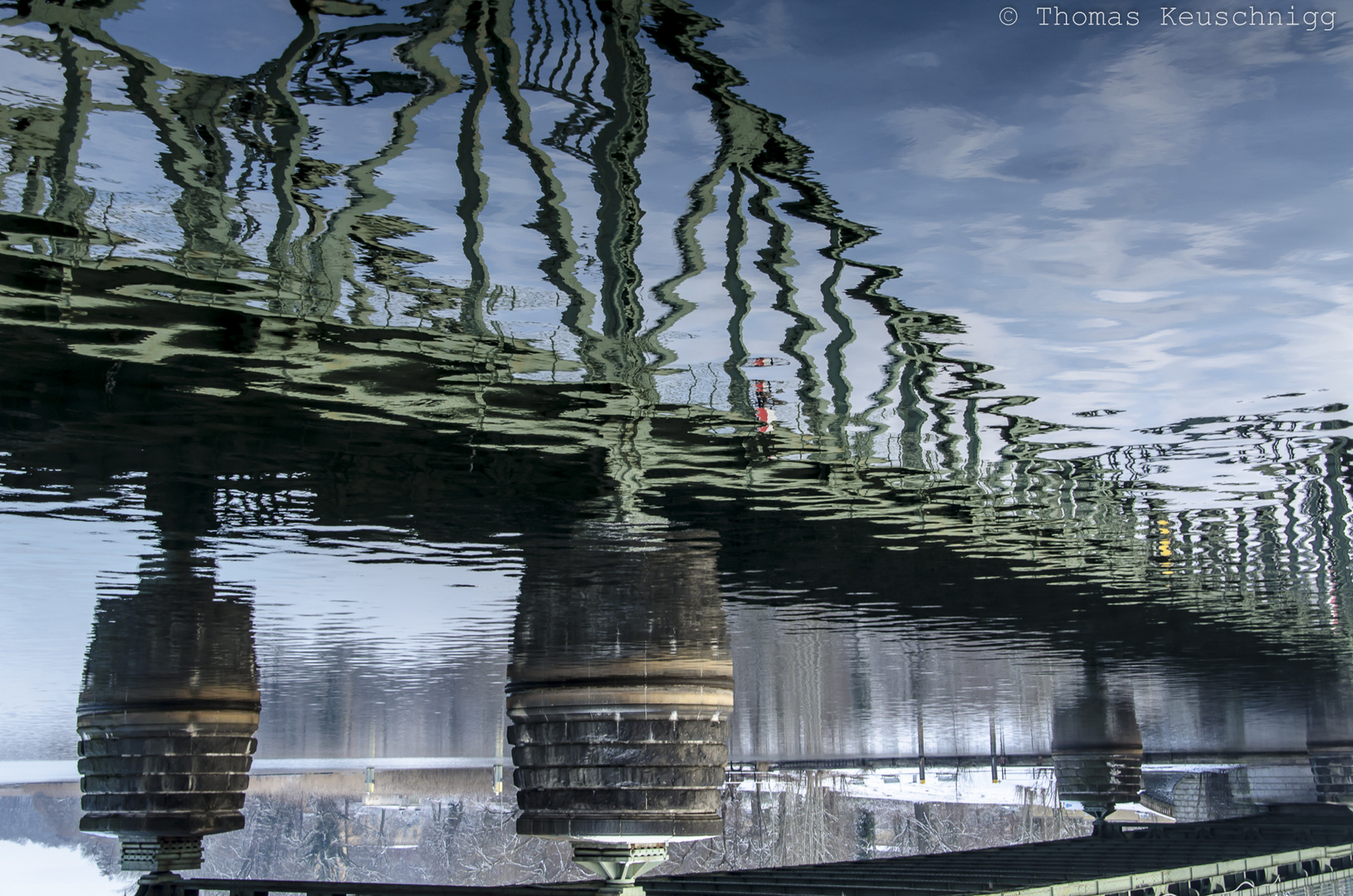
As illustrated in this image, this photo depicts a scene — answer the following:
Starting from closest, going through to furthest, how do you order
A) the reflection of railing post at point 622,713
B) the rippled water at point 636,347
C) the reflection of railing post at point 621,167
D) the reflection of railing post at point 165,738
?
the reflection of railing post at point 621,167 → the rippled water at point 636,347 → the reflection of railing post at point 622,713 → the reflection of railing post at point 165,738

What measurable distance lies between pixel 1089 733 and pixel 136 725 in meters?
29.8

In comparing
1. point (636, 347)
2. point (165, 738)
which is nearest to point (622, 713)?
point (636, 347)

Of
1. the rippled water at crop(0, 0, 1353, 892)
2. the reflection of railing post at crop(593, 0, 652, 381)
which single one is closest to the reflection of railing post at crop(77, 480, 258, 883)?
the rippled water at crop(0, 0, 1353, 892)

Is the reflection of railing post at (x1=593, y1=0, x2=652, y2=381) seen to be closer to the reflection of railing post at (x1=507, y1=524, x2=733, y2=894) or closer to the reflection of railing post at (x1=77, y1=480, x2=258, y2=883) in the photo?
the reflection of railing post at (x1=507, y1=524, x2=733, y2=894)

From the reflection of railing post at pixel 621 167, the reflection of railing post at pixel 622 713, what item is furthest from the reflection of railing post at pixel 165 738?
the reflection of railing post at pixel 621 167

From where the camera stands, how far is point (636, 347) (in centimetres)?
822

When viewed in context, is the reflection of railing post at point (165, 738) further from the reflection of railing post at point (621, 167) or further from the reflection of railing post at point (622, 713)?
the reflection of railing post at point (621, 167)

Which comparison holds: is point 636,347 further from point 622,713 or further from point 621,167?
point 622,713

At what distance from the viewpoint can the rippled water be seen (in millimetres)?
5613

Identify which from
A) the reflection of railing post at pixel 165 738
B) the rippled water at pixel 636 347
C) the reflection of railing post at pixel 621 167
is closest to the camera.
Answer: the reflection of railing post at pixel 621 167

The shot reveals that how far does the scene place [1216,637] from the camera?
74.9ft

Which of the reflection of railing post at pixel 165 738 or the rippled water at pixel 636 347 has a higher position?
the rippled water at pixel 636 347

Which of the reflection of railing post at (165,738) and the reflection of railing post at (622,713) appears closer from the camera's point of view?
the reflection of railing post at (622,713)

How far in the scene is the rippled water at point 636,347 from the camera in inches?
221
